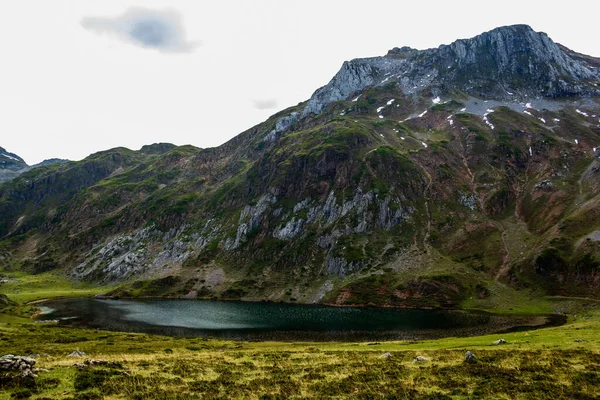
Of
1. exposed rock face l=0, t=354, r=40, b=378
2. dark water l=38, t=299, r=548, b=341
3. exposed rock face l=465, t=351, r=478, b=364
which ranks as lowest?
dark water l=38, t=299, r=548, b=341

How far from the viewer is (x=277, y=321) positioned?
11975cm

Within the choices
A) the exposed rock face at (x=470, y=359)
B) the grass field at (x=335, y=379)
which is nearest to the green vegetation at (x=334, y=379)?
the grass field at (x=335, y=379)

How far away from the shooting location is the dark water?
96062 millimetres

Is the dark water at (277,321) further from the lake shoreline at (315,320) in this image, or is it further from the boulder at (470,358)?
the boulder at (470,358)

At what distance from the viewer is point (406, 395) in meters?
26.4

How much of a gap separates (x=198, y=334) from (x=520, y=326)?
295 ft

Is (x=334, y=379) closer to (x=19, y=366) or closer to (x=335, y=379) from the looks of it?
(x=335, y=379)

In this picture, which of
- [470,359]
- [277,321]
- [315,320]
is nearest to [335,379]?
[470,359]

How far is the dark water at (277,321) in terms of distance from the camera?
315 feet

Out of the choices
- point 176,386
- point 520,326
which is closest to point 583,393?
point 176,386

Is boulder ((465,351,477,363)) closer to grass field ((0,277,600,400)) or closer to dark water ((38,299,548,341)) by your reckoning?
grass field ((0,277,600,400))

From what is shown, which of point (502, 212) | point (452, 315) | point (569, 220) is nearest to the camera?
point (452, 315)

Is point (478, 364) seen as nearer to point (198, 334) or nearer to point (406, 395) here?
point (406, 395)

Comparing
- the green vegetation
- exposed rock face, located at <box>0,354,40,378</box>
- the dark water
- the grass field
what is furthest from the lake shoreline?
exposed rock face, located at <box>0,354,40,378</box>
